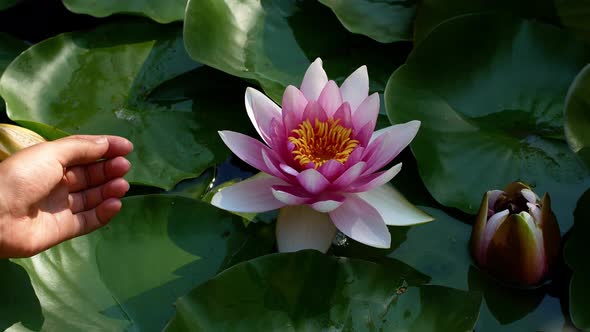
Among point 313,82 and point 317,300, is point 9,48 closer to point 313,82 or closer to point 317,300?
point 313,82

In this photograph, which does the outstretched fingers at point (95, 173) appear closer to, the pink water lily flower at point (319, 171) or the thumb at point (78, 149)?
the thumb at point (78, 149)

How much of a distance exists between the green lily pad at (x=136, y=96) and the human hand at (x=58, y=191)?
0.52 ft

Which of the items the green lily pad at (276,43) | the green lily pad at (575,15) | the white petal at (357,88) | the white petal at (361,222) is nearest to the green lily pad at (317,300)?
the white petal at (361,222)

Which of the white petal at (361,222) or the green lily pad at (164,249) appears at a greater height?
the white petal at (361,222)

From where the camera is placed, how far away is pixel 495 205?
4.84ft

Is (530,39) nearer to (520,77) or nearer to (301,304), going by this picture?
(520,77)

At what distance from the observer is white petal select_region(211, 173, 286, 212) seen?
58.8 inches

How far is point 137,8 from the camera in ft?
6.46

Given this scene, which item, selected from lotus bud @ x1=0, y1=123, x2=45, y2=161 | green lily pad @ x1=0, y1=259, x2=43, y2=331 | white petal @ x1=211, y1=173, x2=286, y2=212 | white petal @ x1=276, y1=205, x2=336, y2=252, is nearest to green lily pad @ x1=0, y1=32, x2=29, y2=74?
lotus bud @ x1=0, y1=123, x2=45, y2=161

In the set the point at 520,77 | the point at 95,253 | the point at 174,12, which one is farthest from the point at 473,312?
the point at 174,12

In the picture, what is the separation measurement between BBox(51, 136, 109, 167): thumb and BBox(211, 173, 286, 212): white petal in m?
0.29

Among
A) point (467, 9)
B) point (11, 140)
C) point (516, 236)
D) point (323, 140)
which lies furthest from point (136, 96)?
point (516, 236)

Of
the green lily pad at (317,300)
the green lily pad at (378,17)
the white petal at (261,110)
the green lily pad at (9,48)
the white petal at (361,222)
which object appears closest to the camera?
the green lily pad at (317,300)

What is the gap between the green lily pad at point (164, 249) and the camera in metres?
1.43
